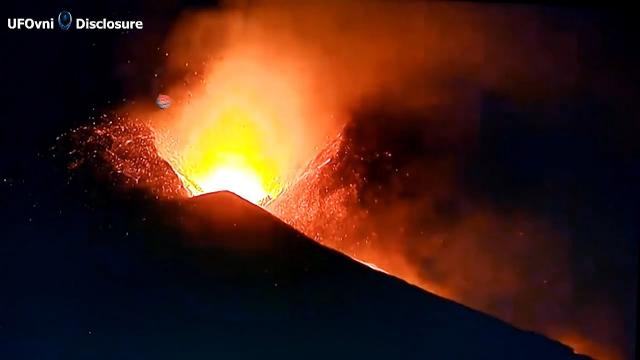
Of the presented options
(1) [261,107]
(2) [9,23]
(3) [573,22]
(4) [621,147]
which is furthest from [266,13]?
(4) [621,147]

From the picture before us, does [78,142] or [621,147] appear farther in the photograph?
[621,147]

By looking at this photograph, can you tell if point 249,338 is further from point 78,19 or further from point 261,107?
point 78,19

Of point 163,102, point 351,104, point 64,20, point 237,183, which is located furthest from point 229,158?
point 64,20

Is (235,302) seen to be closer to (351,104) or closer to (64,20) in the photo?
(351,104)

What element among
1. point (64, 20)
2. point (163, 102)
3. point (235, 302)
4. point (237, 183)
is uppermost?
point (64, 20)

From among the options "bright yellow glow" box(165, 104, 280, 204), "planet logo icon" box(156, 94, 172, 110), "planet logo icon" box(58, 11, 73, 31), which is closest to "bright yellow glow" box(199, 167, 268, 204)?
"bright yellow glow" box(165, 104, 280, 204)

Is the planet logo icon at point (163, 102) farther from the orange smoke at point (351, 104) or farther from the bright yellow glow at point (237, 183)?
the bright yellow glow at point (237, 183)

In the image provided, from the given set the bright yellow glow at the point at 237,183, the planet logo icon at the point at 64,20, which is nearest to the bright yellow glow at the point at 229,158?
the bright yellow glow at the point at 237,183
